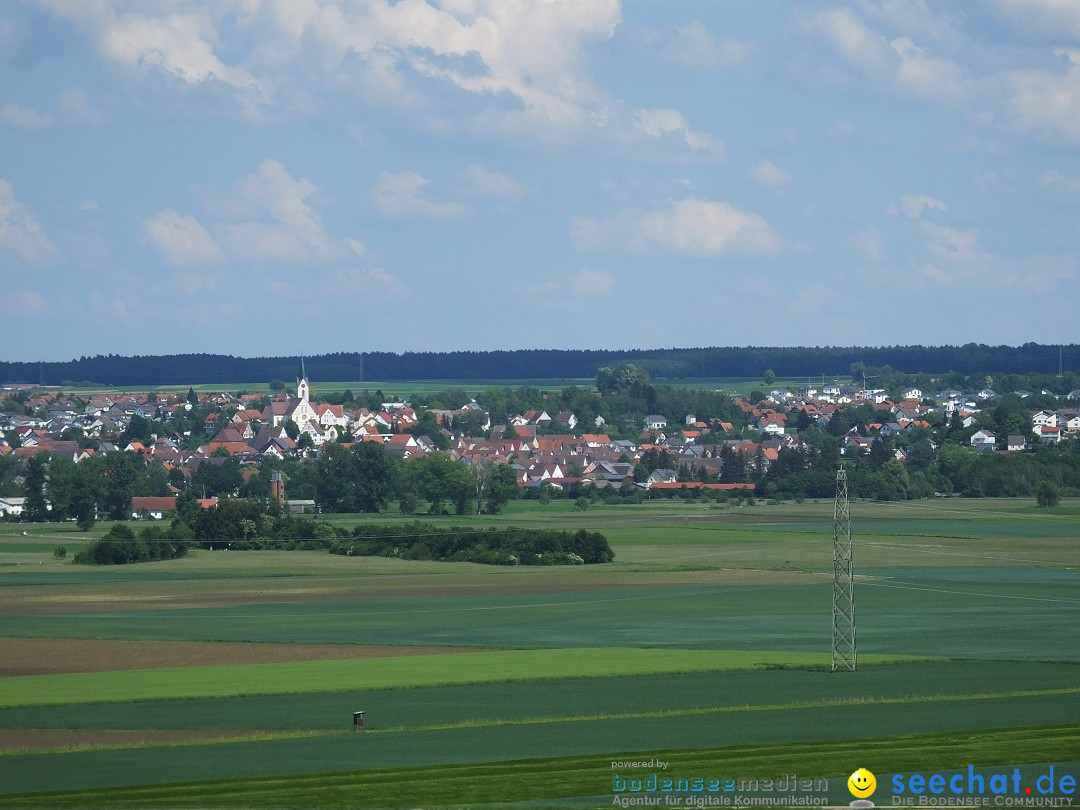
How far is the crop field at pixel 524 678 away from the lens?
1118 inches

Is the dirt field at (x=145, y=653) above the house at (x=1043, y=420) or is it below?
below

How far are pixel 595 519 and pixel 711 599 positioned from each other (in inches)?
1813

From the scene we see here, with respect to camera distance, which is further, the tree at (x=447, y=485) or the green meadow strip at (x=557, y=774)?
the tree at (x=447, y=485)

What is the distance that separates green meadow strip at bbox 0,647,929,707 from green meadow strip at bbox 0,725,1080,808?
11.4 metres

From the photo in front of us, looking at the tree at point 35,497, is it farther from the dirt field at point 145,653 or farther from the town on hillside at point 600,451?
the dirt field at point 145,653

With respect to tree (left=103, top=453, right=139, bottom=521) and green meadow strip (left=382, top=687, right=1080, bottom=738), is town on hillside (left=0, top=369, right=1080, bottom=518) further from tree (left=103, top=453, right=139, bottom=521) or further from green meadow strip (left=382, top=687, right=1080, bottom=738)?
green meadow strip (left=382, top=687, right=1080, bottom=738)

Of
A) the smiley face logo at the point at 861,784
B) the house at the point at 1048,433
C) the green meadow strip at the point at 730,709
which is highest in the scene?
the house at the point at 1048,433

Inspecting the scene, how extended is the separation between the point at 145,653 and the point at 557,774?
22163 mm

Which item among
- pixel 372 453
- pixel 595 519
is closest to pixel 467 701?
pixel 595 519

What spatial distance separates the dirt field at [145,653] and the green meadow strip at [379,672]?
115cm

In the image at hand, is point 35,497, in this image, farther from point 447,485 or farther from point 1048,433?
point 1048,433

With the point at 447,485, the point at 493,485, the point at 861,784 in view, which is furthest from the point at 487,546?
the point at 861,784

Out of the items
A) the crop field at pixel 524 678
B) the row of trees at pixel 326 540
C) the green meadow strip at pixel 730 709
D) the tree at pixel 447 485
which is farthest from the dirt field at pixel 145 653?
the tree at pixel 447 485

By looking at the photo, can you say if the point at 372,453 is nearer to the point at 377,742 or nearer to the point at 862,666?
the point at 862,666
